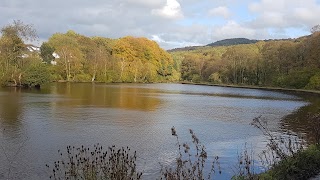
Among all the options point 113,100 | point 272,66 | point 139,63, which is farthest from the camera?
point 139,63

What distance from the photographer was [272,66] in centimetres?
7462

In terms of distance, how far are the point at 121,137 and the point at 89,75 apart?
228 ft

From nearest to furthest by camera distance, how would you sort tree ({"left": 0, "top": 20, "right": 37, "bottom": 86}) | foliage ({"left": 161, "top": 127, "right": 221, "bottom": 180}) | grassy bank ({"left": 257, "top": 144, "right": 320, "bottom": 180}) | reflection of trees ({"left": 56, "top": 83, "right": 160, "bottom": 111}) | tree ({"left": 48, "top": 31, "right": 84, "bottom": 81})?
foliage ({"left": 161, "top": 127, "right": 221, "bottom": 180})
grassy bank ({"left": 257, "top": 144, "right": 320, "bottom": 180})
reflection of trees ({"left": 56, "top": 83, "right": 160, "bottom": 111})
tree ({"left": 0, "top": 20, "right": 37, "bottom": 86})
tree ({"left": 48, "top": 31, "right": 84, "bottom": 81})

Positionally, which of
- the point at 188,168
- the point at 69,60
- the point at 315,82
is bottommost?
the point at 188,168

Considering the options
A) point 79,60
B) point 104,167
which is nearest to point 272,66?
point 79,60

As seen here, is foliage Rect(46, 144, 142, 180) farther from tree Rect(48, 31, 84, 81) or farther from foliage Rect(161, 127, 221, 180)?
tree Rect(48, 31, 84, 81)

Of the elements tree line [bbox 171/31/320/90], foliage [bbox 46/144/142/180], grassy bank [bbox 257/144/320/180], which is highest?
tree line [bbox 171/31/320/90]

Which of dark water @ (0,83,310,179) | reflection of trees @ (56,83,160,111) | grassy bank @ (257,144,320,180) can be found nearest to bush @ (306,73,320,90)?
reflection of trees @ (56,83,160,111)

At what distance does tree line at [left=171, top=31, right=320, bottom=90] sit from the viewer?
61375 mm

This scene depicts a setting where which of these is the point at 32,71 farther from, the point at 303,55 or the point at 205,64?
the point at 205,64

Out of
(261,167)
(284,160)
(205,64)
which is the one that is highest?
(205,64)

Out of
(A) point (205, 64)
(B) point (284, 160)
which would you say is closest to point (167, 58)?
(A) point (205, 64)

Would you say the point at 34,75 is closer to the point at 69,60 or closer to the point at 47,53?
the point at 69,60

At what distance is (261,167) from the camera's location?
1056 centimetres
